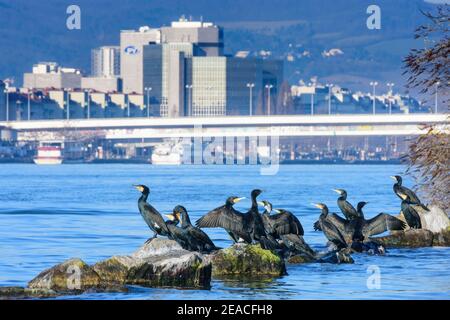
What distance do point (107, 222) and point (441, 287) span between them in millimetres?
25734

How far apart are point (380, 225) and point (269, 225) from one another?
3.95 m

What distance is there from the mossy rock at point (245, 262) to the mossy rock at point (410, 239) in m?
7.65

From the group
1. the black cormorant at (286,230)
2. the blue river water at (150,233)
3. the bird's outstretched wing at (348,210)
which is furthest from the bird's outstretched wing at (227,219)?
the bird's outstretched wing at (348,210)

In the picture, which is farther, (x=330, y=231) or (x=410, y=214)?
(x=410, y=214)

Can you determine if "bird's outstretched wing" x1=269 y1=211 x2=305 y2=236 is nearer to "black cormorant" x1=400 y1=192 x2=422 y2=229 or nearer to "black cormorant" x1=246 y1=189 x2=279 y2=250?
"black cormorant" x1=246 y1=189 x2=279 y2=250

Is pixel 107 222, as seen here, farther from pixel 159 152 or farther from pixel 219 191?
pixel 159 152

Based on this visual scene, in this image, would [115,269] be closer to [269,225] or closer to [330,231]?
[269,225]

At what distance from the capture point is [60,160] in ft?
630

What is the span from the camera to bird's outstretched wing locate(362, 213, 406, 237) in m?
36.4

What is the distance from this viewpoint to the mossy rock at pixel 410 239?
38.5 m

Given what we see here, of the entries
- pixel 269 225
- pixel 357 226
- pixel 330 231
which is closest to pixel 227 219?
pixel 269 225

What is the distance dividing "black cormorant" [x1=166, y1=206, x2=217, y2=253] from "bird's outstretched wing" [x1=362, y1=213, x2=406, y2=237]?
5.78 m

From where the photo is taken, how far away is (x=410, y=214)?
38.4 meters

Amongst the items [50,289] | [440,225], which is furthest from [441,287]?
[440,225]
